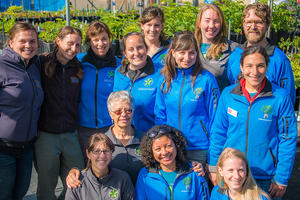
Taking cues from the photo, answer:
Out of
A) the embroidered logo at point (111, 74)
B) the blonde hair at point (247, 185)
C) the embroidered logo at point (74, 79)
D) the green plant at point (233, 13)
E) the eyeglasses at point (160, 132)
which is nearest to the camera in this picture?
the blonde hair at point (247, 185)

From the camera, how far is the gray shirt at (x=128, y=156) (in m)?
3.30

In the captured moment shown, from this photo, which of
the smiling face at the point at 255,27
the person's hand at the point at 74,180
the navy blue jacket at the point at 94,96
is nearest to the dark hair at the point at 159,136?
the person's hand at the point at 74,180

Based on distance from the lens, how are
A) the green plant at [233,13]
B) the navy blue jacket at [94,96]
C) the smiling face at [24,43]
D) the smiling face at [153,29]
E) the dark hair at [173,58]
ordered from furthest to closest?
1. the green plant at [233,13]
2. the smiling face at [153,29]
3. the navy blue jacket at [94,96]
4. the smiling face at [24,43]
5. the dark hair at [173,58]

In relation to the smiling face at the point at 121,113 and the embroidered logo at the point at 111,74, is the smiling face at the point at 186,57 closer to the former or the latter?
the smiling face at the point at 121,113

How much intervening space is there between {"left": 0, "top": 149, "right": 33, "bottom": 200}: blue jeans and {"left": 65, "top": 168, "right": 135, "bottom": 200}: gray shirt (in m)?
0.75

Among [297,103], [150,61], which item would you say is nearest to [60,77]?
[150,61]

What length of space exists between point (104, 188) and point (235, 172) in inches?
46.3

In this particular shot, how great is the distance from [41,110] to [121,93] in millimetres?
963

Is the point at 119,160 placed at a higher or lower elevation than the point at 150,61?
lower

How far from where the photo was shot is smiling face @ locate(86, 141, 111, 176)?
308 centimetres

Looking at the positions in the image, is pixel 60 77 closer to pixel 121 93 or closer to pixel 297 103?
pixel 121 93

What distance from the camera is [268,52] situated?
3.46 meters

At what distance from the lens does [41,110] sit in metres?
3.67

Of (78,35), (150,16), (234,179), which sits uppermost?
(150,16)
